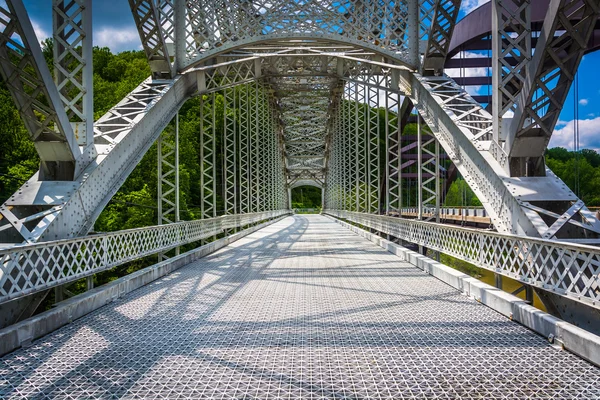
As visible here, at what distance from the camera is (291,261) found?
12414mm

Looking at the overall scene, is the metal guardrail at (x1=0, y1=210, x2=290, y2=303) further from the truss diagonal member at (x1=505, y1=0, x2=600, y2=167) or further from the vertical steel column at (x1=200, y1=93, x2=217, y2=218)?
the truss diagonal member at (x1=505, y1=0, x2=600, y2=167)

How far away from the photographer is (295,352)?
469cm

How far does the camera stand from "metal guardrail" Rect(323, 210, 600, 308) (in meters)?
4.68

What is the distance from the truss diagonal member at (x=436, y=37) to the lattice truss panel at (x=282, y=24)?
100cm

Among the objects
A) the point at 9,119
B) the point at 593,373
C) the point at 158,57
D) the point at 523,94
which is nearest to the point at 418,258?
the point at 523,94

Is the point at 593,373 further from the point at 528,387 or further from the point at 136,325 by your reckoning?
the point at 136,325

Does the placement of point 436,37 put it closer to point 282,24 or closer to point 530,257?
point 282,24

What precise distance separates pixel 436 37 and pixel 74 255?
11.8 meters

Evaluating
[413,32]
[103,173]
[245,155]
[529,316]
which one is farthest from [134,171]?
[529,316]

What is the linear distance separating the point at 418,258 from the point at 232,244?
8353 mm

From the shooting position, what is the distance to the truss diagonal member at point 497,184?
7.61 metres

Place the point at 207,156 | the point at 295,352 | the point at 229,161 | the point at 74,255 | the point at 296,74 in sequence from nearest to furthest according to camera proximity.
Answer: the point at 295,352 → the point at 74,255 → the point at 207,156 → the point at 296,74 → the point at 229,161

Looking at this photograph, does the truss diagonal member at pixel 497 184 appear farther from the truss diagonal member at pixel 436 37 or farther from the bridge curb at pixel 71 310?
the bridge curb at pixel 71 310

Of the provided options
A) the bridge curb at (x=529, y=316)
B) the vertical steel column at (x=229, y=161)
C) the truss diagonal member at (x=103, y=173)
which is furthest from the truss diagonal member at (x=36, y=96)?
the vertical steel column at (x=229, y=161)
